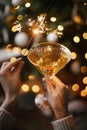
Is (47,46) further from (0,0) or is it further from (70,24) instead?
(0,0)

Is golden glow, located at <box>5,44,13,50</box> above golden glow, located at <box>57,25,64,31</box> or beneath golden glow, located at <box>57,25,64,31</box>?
beneath

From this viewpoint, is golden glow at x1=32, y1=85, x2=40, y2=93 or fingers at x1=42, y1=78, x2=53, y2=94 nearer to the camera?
fingers at x1=42, y1=78, x2=53, y2=94

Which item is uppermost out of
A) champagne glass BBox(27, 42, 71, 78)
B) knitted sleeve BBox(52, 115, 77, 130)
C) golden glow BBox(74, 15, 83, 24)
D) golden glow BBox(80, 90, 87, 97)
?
champagne glass BBox(27, 42, 71, 78)

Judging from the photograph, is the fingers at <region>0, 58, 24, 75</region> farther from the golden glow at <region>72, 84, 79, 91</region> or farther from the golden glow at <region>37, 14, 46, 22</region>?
the golden glow at <region>72, 84, 79, 91</region>

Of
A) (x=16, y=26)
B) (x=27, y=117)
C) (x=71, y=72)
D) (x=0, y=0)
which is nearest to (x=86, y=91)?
(x=71, y=72)

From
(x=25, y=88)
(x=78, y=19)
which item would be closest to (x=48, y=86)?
(x=25, y=88)

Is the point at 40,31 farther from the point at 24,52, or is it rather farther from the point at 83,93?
the point at 83,93

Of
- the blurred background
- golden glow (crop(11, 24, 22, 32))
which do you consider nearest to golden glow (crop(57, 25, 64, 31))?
the blurred background
